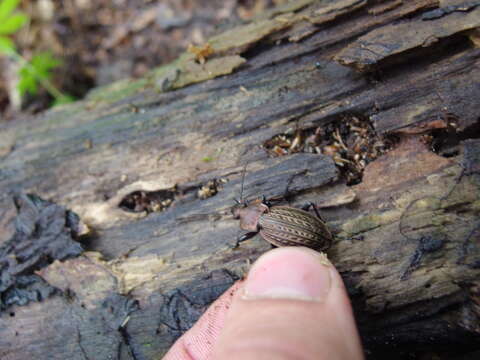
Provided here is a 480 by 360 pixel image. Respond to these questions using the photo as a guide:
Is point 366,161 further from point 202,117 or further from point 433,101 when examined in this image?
point 202,117

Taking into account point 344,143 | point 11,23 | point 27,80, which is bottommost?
point 344,143

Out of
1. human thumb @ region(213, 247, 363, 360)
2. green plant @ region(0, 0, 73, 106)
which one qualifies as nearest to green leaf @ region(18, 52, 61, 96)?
green plant @ region(0, 0, 73, 106)

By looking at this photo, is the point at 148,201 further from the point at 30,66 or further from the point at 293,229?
the point at 30,66

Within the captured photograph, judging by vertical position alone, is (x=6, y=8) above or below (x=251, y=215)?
above

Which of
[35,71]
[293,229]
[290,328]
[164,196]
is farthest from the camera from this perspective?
[35,71]

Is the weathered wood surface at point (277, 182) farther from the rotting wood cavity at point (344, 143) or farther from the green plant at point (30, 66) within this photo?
the green plant at point (30, 66)

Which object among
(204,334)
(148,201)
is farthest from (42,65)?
(204,334)

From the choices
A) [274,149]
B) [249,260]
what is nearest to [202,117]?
[274,149]

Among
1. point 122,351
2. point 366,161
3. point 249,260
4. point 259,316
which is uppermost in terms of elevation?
point 366,161
